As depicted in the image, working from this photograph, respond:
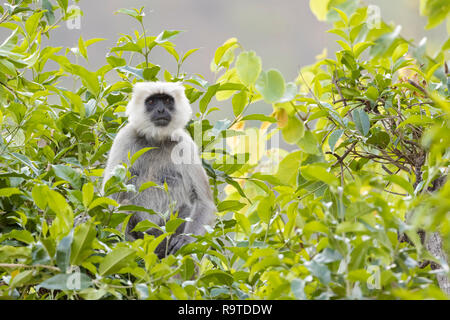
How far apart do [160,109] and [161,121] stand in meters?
0.09

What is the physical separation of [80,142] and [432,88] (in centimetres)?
178

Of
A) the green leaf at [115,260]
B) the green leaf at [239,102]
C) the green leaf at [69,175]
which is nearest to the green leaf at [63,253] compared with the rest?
the green leaf at [115,260]

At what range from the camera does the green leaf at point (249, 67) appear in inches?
62.5

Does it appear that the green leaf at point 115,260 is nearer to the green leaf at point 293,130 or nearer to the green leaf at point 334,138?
the green leaf at point 293,130

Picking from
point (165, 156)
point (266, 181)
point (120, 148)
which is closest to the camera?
point (266, 181)

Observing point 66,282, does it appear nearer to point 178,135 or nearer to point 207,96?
point 207,96

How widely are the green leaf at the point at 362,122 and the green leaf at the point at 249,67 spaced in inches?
46.5

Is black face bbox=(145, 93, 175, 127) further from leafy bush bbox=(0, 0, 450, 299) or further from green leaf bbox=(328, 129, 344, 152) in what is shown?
green leaf bbox=(328, 129, 344, 152)

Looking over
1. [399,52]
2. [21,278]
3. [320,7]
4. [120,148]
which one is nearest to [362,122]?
[399,52]

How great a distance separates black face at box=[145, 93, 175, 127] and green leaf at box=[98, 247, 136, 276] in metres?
2.70

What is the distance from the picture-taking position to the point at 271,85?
1.56 m

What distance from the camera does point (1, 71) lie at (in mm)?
2744
